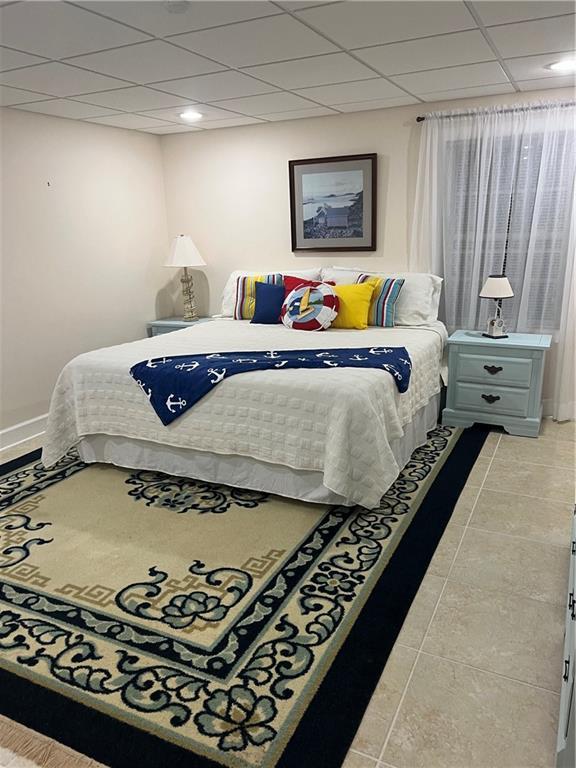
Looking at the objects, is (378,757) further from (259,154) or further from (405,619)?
(259,154)

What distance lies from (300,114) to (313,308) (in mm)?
1560

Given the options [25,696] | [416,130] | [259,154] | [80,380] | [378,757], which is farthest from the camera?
[259,154]

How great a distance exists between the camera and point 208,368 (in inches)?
124

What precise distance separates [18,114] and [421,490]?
3624 mm

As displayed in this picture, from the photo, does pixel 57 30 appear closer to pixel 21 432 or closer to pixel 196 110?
pixel 196 110

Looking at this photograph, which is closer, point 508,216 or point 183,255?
point 508,216

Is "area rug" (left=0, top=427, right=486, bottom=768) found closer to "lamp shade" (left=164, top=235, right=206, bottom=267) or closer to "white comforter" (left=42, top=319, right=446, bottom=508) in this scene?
"white comforter" (left=42, top=319, right=446, bottom=508)

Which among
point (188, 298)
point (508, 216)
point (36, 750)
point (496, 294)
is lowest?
point (36, 750)

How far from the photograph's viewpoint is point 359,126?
4.46m

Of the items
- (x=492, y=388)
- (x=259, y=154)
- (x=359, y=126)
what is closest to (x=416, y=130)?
(x=359, y=126)

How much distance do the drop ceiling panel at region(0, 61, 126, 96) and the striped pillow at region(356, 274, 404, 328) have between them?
2.13 metres

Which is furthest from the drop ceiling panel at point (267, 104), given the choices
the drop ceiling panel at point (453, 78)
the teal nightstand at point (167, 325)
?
the teal nightstand at point (167, 325)

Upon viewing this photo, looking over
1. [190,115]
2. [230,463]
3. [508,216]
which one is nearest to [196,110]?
[190,115]

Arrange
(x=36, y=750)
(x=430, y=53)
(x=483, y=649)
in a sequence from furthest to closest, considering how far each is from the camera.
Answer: (x=430, y=53) < (x=483, y=649) < (x=36, y=750)
